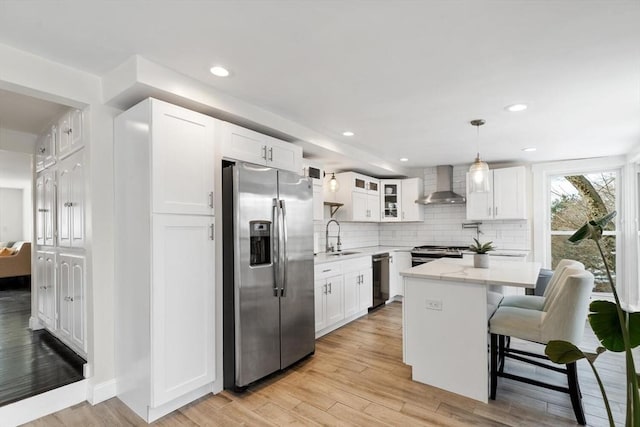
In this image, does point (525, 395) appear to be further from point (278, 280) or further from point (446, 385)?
point (278, 280)

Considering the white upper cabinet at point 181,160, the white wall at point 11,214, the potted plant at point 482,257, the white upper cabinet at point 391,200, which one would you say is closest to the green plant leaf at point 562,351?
the potted plant at point 482,257

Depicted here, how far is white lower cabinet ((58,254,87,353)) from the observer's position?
2592mm

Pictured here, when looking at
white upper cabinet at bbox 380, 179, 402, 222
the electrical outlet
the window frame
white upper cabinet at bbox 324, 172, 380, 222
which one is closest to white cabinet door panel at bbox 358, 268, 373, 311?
white upper cabinet at bbox 324, 172, 380, 222

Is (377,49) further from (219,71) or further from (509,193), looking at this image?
(509,193)

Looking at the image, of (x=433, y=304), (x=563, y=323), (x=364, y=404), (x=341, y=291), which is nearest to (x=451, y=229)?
(x=341, y=291)

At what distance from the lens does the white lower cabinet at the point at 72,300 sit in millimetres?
2592

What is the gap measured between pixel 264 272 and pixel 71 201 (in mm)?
1747

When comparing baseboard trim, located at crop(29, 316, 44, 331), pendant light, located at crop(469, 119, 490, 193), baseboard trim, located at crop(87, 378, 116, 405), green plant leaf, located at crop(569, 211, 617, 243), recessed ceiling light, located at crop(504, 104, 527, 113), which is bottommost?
baseboard trim, located at crop(87, 378, 116, 405)

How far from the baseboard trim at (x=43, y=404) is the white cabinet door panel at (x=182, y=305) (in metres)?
0.72

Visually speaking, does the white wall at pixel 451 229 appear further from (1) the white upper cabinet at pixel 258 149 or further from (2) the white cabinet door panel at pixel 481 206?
(1) the white upper cabinet at pixel 258 149

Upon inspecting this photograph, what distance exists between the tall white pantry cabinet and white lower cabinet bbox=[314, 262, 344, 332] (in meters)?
1.45

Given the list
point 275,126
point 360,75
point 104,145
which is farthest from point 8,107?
point 360,75

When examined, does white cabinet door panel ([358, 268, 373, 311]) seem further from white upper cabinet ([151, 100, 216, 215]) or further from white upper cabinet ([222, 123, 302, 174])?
white upper cabinet ([151, 100, 216, 215])

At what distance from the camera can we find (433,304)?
2654 millimetres
